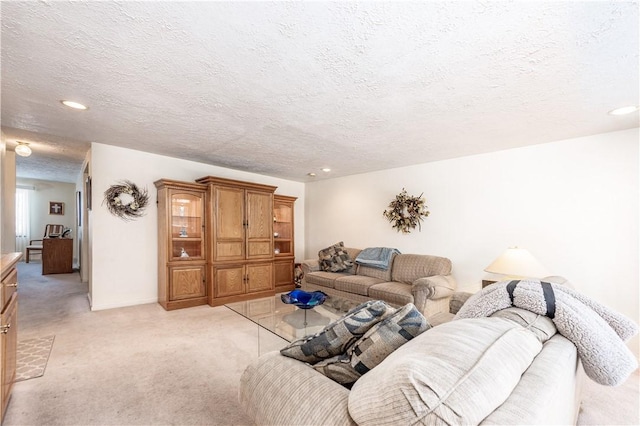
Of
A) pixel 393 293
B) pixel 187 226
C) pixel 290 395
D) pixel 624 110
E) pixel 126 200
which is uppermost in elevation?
pixel 624 110

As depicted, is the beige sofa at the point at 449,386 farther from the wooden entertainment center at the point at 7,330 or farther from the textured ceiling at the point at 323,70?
the wooden entertainment center at the point at 7,330

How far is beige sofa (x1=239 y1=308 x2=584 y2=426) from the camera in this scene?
2.16 feet

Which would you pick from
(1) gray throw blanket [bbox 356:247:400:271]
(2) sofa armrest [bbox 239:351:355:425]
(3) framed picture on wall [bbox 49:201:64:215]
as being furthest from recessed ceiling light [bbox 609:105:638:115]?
(3) framed picture on wall [bbox 49:201:64:215]

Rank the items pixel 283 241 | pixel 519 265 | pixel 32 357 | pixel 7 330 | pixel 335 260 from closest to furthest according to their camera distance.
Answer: pixel 7 330 < pixel 32 357 < pixel 519 265 < pixel 335 260 < pixel 283 241

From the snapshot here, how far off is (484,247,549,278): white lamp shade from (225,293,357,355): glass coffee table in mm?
1582

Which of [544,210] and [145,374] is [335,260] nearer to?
[544,210]

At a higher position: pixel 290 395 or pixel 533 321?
pixel 533 321

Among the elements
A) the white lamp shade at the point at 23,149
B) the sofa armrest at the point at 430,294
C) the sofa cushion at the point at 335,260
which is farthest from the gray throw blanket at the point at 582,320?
the white lamp shade at the point at 23,149

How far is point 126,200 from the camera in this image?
4180 mm

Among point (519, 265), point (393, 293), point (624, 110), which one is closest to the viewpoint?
point (624, 110)

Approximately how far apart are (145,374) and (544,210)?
434 centimetres

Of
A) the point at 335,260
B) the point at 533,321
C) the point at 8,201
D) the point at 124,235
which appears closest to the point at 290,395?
the point at 533,321

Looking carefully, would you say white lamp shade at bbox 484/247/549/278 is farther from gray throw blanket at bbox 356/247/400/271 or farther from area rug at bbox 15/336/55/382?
area rug at bbox 15/336/55/382

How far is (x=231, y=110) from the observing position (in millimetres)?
2572
